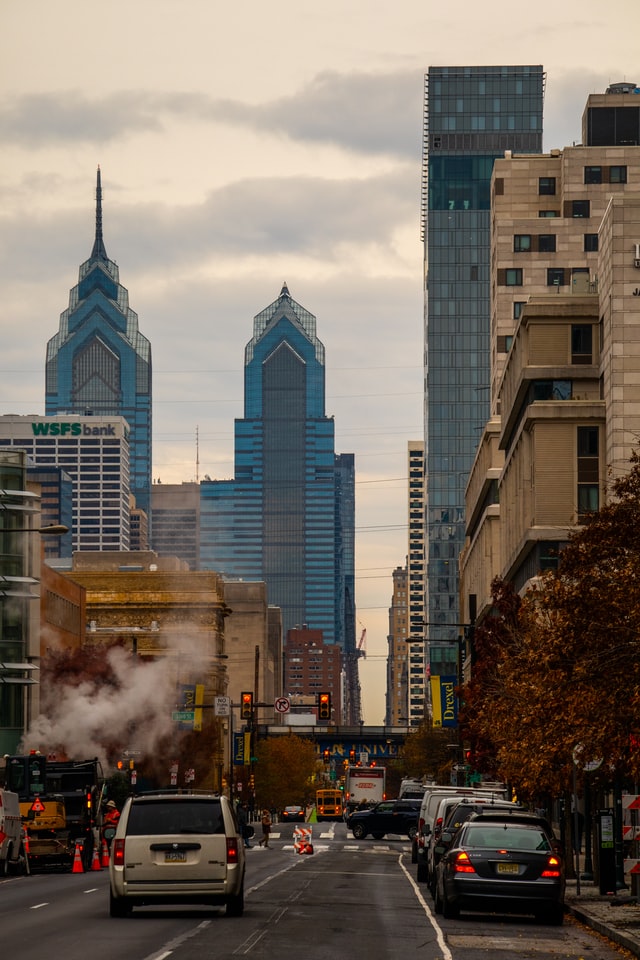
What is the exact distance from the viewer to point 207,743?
4633 inches

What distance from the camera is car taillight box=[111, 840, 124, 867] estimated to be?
27.2 metres

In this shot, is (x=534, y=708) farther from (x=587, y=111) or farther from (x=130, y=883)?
(x=587, y=111)

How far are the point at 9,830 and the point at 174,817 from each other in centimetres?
2269

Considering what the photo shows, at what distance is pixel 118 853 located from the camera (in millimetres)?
27219

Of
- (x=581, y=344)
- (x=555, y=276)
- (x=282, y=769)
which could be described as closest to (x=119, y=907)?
(x=581, y=344)

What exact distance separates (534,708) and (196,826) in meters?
8.06

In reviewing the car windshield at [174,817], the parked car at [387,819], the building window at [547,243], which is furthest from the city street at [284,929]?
the building window at [547,243]

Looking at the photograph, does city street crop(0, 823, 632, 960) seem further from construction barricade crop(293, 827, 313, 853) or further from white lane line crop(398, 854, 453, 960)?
construction barricade crop(293, 827, 313, 853)

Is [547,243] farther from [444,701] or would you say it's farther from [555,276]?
[444,701]

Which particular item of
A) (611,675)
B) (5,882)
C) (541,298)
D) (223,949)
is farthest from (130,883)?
(541,298)

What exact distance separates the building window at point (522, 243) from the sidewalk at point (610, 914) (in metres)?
99.9

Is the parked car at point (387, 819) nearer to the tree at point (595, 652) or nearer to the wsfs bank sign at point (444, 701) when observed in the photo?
the wsfs bank sign at point (444, 701)

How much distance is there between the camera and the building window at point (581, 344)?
8509 centimetres

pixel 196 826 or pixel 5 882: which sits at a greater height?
pixel 196 826
